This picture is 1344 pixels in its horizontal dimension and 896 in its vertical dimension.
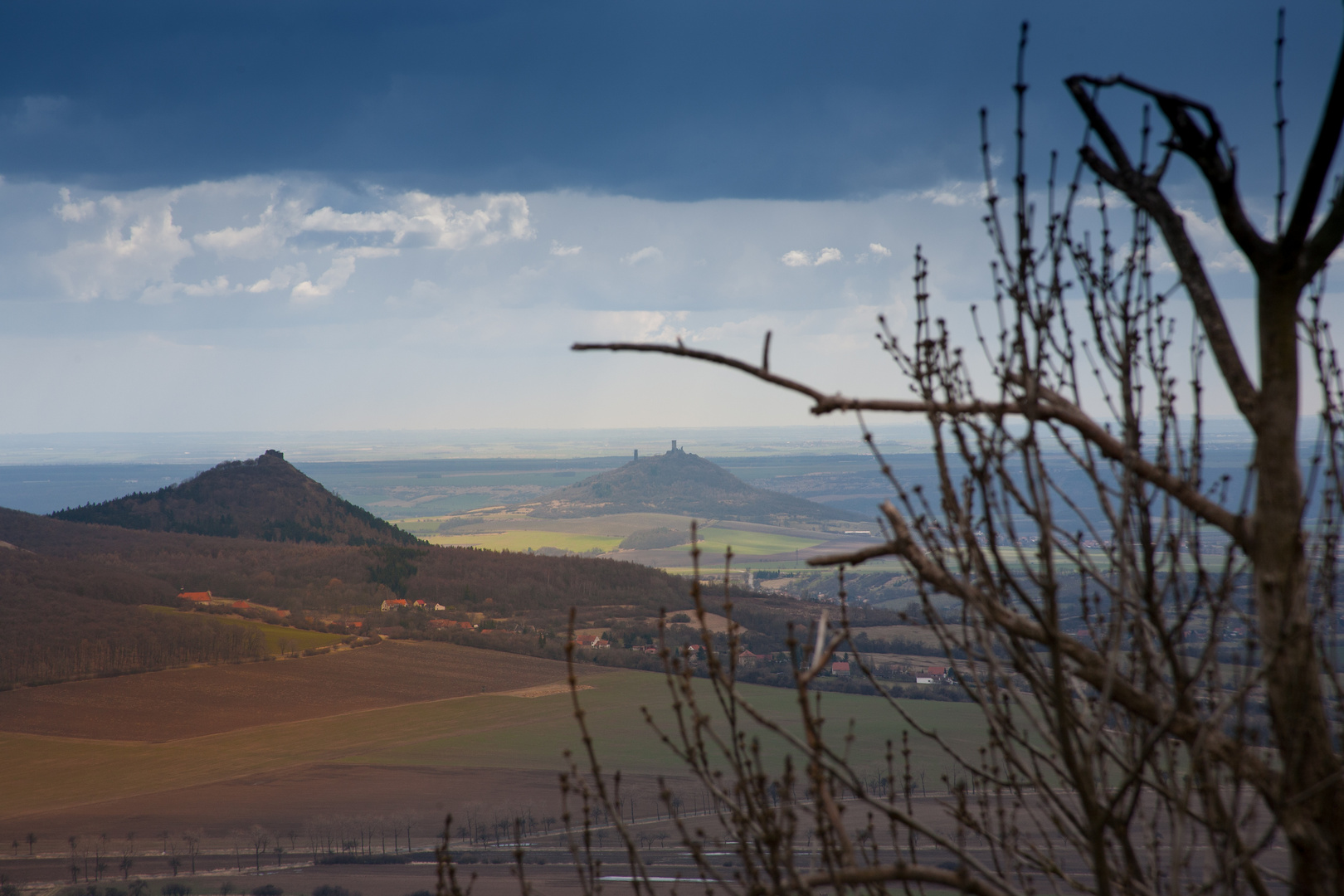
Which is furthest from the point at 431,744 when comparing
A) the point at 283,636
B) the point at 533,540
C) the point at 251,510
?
the point at 533,540

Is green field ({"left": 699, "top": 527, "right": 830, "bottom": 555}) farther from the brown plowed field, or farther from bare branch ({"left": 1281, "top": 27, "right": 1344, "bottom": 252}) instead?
bare branch ({"left": 1281, "top": 27, "right": 1344, "bottom": 252})

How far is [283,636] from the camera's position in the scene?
99.2 feet

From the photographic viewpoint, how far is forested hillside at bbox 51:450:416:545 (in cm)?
Result: 4000

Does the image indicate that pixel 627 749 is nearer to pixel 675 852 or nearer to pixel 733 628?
pixel 675 852

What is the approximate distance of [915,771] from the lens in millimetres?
22859

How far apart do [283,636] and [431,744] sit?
28.8 feet

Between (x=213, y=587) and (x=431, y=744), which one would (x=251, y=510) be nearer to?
(x=213, y=587)

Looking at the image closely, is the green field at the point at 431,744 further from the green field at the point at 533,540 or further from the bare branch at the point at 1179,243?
the green field at the point at 533,540

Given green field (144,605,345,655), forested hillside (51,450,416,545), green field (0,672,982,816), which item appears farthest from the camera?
forested hillside (51,450,416,545)

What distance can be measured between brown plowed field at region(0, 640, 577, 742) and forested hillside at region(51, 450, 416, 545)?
12570 mm

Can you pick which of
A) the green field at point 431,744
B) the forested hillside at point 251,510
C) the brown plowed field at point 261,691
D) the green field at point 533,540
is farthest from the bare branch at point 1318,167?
the green field at point 533,540

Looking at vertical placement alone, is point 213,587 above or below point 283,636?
above

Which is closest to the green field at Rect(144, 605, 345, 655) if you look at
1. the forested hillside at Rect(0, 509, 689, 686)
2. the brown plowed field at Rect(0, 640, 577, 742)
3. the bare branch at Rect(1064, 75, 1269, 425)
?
the forested hillside at Rect(0, 509, 689, 686)

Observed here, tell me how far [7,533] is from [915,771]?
3519 cm
